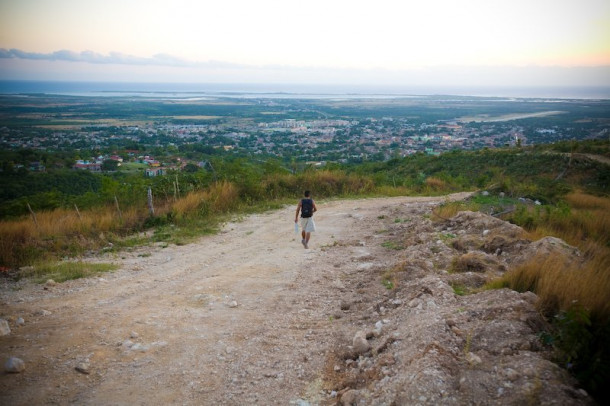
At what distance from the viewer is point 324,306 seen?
571cm

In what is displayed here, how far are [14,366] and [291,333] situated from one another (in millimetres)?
3058

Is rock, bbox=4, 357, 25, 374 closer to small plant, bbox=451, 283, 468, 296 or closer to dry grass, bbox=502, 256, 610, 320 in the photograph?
small plant, bbox=451, 283, 468, 296

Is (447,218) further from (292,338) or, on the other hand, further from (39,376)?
(39,376)

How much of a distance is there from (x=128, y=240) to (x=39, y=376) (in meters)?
5.34

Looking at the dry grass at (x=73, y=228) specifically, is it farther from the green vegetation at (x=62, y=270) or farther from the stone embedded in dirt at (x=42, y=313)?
the stone embedded in dirt at (x=42, y=313)

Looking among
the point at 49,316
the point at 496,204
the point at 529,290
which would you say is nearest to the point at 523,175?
the point at 496,204

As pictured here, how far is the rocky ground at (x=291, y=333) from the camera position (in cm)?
340

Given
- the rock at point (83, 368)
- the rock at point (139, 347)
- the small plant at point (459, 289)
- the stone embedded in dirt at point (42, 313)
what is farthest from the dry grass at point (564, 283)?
the stone embedded in dirt at point (42, 313)

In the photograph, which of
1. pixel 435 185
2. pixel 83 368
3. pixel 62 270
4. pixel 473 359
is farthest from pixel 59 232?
pixel 435 185

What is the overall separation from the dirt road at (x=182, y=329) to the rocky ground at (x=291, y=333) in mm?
19

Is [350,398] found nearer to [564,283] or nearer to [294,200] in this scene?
[564,283]

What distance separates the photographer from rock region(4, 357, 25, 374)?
3.77 metres

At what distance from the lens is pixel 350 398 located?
347 cm

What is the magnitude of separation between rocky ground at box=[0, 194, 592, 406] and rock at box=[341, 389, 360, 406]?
16 millimetres
